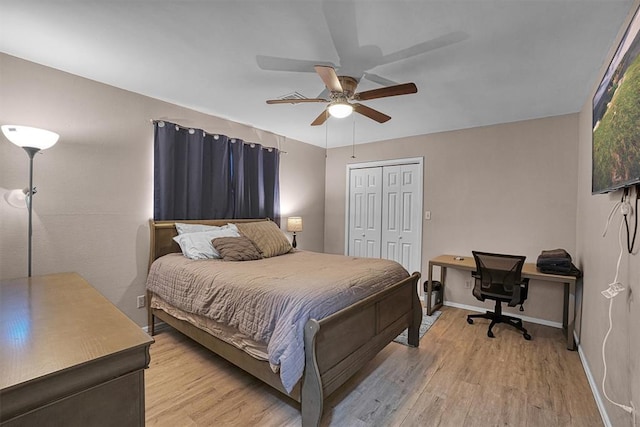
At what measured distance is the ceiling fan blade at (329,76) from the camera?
1852 mm

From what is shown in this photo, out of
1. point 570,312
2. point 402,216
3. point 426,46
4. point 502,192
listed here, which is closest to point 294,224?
point 402,216

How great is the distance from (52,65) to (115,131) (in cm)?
63

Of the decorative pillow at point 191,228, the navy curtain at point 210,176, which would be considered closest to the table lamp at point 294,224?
the navy curtain at point 210,176

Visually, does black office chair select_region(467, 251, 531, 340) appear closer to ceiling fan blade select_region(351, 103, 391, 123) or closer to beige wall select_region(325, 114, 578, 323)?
beige wall select_region(325, 114, 578, 323)

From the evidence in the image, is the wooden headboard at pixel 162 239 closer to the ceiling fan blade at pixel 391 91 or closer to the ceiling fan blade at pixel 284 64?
the ceiling fan blade at pixel 284 64

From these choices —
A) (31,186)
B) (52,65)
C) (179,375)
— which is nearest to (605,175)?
(179,375)

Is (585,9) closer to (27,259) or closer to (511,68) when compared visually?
(511,68)

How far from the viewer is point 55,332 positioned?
1.05 m

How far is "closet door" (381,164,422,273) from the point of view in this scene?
14.3 feet

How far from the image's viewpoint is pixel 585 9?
161 centimetres

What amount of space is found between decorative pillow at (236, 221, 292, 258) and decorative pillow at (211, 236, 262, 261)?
0.14 metres

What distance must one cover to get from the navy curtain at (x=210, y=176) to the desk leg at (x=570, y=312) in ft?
11.6

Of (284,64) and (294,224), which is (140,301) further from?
(284,64)

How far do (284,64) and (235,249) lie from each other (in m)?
1.75
